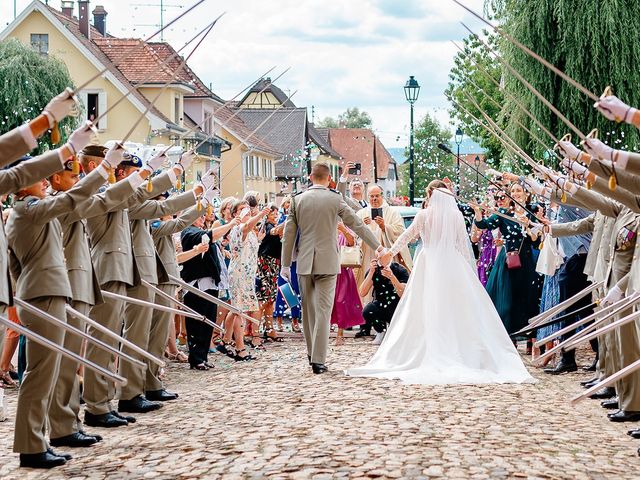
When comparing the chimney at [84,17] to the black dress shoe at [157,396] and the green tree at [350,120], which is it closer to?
the black dress shoe at [157,396]

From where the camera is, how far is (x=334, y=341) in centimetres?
1697

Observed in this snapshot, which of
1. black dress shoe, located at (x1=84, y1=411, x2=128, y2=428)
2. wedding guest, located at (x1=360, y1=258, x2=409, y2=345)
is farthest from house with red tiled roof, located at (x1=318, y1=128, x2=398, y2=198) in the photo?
black dress shoe, located at (x1=84, y1=411, x2=128, y2=428)

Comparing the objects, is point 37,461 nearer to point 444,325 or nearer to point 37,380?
point 37,380

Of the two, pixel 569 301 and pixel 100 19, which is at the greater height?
pixel 100 19

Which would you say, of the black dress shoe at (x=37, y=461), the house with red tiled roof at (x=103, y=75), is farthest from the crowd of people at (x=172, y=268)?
the house with red tiled roof at (x=103, y=75)

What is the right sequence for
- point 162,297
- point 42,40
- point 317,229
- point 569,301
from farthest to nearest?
point 42,40, point 317,229, point 569,301, point 162,297

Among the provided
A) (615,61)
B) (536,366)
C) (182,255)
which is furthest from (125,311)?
(615,61)

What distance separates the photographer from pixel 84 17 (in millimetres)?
49406

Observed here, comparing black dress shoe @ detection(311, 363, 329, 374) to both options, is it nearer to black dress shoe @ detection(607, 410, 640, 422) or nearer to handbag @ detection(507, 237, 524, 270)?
handbag @ detection(507, 237, 524, 270)

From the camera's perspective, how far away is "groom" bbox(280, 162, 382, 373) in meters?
12.7

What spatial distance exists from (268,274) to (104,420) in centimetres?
811

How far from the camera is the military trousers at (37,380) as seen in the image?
7.61m

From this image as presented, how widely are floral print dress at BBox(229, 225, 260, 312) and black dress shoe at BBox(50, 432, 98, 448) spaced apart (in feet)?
24.5

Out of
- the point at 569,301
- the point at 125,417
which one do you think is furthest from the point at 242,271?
the point at 125,417
